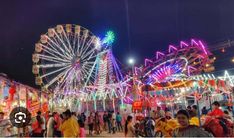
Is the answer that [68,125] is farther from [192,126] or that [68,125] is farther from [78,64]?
[78,64]

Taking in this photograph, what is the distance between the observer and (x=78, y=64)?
29578mm

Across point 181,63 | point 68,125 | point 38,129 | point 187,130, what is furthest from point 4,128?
point 181,63

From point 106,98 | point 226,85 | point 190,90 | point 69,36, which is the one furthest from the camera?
point 69,36

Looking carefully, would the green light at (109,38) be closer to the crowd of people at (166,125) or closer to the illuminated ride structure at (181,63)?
the illuminated ride structure at (181,63)

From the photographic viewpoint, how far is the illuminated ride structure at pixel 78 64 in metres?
28.9

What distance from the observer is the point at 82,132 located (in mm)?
9469

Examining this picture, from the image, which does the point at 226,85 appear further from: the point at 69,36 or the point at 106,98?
the point at 69,36

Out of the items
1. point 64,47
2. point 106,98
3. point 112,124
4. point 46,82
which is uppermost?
point 64,47

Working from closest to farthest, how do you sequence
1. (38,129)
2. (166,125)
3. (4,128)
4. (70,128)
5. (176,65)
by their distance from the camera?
(70,128) < (166,125) < (38,129) < (4,128) < (176,65)

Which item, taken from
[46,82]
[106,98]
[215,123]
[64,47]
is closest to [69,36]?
[64,47]

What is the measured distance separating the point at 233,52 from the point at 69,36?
25.9 metres

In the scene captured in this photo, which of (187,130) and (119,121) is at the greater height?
(187,130)

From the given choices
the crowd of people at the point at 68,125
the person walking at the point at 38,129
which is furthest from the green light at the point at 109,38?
the person walking at the point at 38,129

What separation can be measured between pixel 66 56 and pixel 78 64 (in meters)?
1.46
